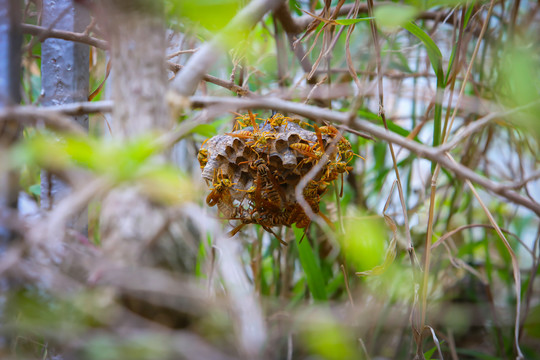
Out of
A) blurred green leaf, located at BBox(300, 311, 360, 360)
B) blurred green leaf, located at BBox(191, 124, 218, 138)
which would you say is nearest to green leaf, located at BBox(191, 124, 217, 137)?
blurred green leaf, located at BBox(191, 124, 218, 138)

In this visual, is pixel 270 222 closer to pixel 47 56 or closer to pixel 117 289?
pixel 117 289

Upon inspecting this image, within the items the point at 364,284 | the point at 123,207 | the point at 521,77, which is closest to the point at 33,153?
the point at 123,207

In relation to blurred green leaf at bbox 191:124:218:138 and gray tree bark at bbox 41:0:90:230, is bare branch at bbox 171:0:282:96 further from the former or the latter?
gray tree bark at bbox 41:0:90:230

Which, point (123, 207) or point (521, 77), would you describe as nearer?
point (123, 207)

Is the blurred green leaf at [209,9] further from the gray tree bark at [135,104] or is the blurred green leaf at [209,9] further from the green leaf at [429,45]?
the green leaf at [429,45]

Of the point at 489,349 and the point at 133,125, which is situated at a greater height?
the point at 133,125

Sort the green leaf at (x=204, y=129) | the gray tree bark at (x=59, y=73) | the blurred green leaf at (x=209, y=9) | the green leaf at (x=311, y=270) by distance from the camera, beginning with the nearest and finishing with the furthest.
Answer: the blurred green leaf at (x=209, y=9), the green leaf at (x=204, y=129), the gray tree bark at (x=59, y=73), the green leaf at (x=311, y=270)


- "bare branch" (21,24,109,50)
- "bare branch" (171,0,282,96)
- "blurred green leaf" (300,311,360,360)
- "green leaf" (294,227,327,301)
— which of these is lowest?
"green leaf" (294,227,327,301)

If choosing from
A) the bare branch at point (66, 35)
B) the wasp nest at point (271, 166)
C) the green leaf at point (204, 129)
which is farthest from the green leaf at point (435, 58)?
the bare branch at point (66, 35)
